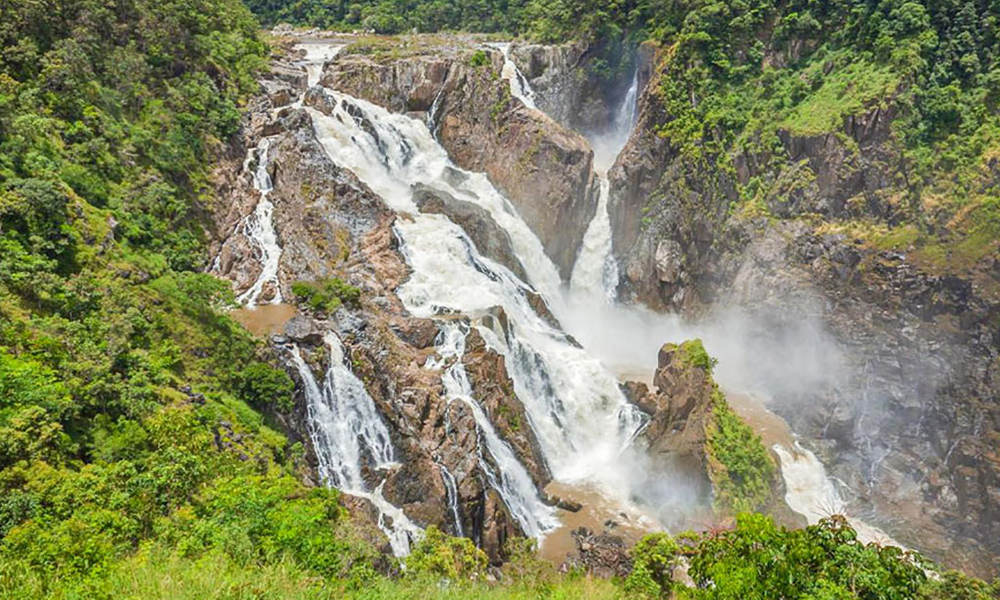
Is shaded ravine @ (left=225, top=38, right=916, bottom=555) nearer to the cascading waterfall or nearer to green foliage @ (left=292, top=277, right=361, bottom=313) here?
the cascading waterfall

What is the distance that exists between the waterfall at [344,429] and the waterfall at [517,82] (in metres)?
30.5

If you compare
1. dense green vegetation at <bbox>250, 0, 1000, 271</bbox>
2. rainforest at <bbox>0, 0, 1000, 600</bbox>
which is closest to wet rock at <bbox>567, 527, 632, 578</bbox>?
rainforest at <bbox>0, 0, 1000, 600</bbox>

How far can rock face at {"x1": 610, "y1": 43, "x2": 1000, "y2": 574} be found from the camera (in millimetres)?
27422

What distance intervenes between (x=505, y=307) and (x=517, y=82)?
84.3 ft

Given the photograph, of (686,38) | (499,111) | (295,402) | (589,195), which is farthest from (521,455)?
(686,38)

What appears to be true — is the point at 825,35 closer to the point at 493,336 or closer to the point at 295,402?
the point at 493,336

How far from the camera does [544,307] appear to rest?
34562 mm

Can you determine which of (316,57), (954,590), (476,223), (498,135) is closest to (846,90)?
(498,135)

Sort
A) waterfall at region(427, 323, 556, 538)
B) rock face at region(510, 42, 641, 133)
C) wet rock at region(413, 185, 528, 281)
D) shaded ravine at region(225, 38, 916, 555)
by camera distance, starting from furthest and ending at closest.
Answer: rock face at region(510, 42, 641, 133) → wet rock at region(413, 185, 528, 281) → shaded ravine at region(225, 38, 916, 555) → waterfall at region(427, 323, 556, 538)

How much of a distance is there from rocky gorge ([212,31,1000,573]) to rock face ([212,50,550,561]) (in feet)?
0.36

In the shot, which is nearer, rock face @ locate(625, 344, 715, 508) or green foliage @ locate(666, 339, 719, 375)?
rock face @ locate(625, 344, 715, 508)

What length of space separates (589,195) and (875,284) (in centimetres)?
2003

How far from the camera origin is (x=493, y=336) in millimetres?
27250

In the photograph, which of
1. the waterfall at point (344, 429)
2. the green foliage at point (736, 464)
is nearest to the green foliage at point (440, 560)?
the waterfall at point (344, 429)
